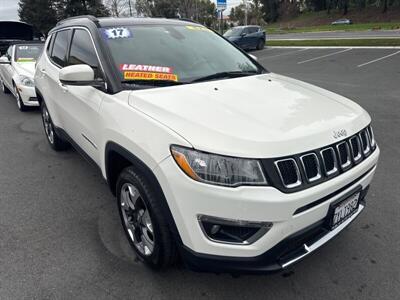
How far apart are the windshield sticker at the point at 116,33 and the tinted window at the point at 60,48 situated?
1035mm

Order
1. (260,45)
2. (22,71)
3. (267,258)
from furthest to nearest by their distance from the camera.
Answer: (260,45) < (22,71) < (267,258)

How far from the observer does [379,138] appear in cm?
500

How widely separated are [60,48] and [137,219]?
8.56ft

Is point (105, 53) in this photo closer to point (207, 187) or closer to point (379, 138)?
point (207, 187)

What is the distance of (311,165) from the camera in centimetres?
Result: 195

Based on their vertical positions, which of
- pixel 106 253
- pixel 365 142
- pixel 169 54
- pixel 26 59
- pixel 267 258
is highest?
pixel 169 54

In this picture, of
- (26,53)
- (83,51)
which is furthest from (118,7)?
(83,51)

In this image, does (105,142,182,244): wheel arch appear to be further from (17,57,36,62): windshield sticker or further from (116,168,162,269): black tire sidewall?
(17,57,36,62): windshield sticker

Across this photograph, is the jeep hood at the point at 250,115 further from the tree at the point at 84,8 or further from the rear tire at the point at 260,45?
the tree at the point at 84,8

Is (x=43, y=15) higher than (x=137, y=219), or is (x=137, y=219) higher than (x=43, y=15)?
(x=43, y=15)

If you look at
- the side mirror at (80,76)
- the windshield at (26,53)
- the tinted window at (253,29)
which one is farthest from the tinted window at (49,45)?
the tinted window at (253,29)

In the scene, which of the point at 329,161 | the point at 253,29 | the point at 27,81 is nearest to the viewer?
the point at 329,161

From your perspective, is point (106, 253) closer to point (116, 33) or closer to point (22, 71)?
point (116, 33)

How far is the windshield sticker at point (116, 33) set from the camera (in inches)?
117
